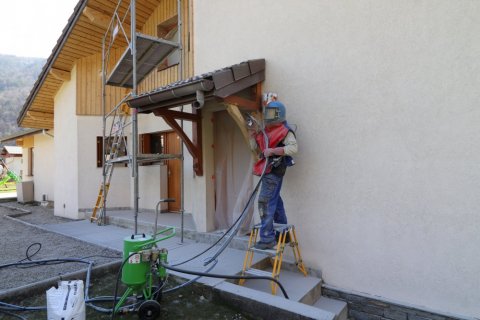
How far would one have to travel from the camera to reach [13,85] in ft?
263

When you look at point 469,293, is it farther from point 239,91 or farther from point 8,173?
point 8,173

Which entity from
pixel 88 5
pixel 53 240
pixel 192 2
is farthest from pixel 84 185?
pixel 192 2

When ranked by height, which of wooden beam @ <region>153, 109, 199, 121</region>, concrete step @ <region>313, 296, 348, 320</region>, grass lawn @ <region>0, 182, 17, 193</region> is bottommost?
concrete step @ <region>313, 296, 348, 320</region>

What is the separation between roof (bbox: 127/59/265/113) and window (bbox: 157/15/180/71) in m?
3.46

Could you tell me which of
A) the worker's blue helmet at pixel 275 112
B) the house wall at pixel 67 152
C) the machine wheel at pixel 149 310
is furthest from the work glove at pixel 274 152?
the house wall at pixel 67 152

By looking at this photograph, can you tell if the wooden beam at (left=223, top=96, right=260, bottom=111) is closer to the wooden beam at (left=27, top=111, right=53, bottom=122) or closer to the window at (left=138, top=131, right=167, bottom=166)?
the window at (left=138, top=131, right=167, bottom=166)

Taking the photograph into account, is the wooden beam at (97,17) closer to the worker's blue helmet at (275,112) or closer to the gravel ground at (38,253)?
the gravel ground at (38,253)

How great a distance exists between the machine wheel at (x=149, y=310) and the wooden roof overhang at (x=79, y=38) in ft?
24.3

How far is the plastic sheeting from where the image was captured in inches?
225

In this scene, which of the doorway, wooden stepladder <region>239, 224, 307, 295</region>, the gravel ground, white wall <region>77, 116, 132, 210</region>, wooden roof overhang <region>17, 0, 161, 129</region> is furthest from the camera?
white wall <region>77, 116, 132, 210</region>

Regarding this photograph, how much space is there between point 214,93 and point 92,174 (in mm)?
6964

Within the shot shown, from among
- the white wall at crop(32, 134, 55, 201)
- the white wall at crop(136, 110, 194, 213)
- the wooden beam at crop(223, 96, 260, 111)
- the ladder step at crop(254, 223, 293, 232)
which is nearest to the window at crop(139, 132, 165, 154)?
→ the white wall at crop(136, 110, 194, 213)

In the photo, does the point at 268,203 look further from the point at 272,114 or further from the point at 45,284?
the point at 45,284

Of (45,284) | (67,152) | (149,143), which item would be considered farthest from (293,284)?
(67,152)
